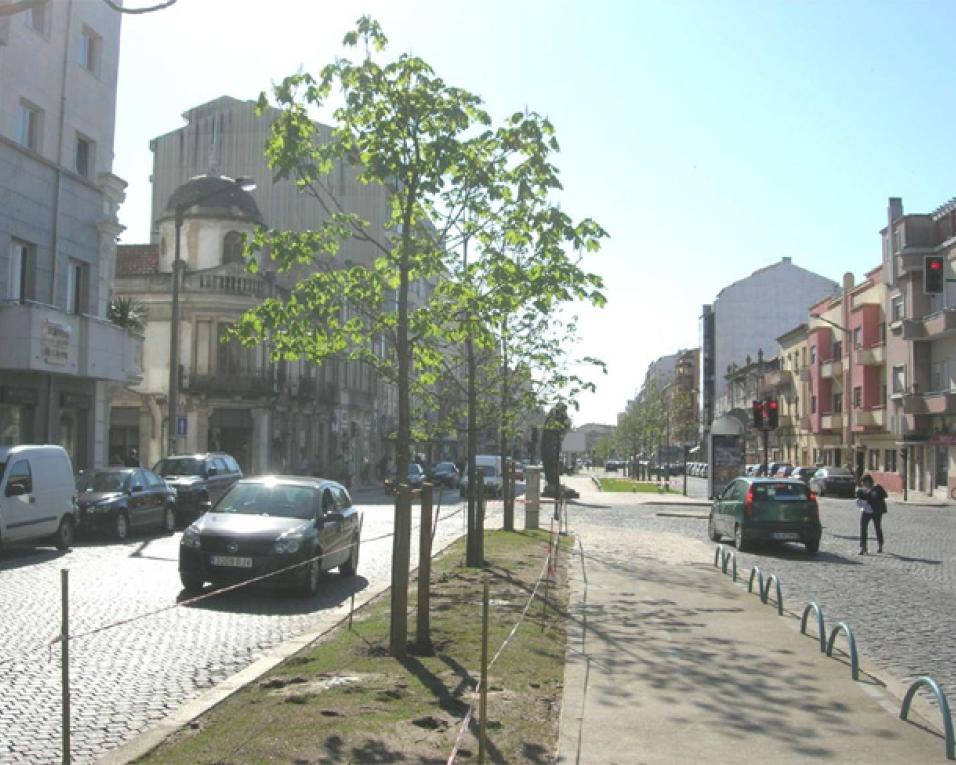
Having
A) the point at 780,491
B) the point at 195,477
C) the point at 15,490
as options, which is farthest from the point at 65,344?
the point at 780,491

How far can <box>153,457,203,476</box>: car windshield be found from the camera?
2742cm

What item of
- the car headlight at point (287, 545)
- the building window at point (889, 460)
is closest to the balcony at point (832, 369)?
the building window at point (889, 460)

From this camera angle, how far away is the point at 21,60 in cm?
2727

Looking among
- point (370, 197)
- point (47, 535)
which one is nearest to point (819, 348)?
point (370, 197)

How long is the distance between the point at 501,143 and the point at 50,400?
21.0m

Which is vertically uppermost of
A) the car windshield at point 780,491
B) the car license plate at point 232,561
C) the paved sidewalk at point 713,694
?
the car windshield at point 780,491

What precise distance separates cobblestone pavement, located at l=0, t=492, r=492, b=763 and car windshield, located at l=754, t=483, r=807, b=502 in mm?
7769

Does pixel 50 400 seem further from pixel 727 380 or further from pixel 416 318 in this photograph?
pixel 727 380

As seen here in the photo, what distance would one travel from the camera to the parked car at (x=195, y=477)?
25516mm

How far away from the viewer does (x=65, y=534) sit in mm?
18859

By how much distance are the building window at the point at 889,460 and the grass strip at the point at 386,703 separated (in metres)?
51.9

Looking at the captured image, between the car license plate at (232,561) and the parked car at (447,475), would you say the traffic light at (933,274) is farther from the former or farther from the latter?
the parked car at (447,475)

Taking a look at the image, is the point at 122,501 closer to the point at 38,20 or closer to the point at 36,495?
the point at 36,495

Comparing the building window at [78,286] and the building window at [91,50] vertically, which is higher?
the building window at [91,50]
